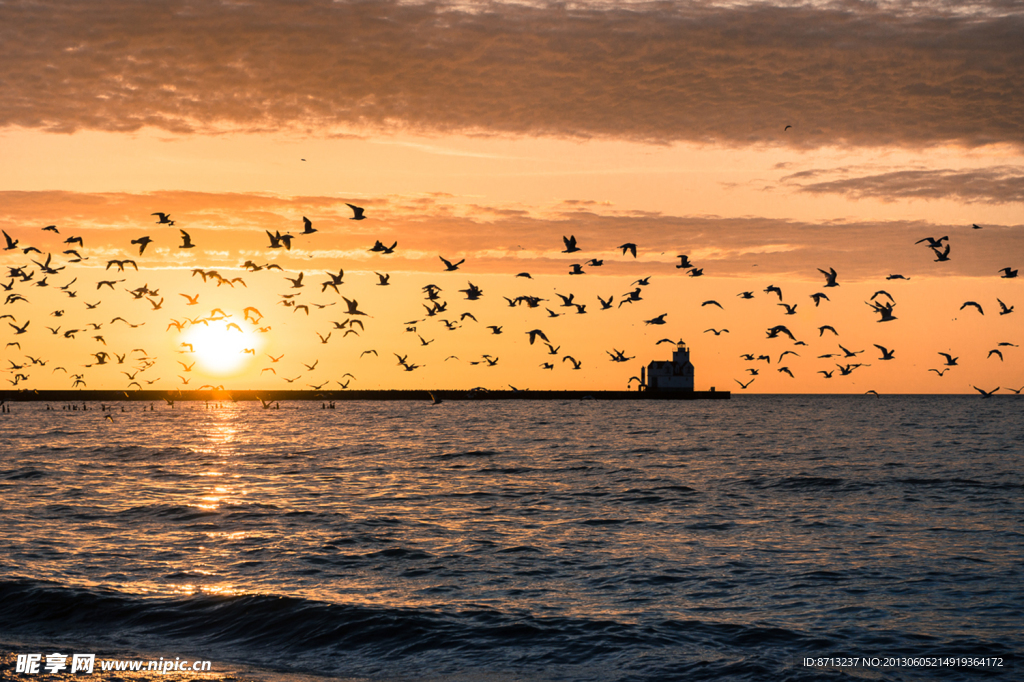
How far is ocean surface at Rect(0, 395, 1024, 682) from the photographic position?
1784 centimetres

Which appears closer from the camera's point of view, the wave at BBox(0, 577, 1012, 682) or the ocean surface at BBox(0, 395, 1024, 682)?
the wave at BBox(0, 577, 1012, 682)

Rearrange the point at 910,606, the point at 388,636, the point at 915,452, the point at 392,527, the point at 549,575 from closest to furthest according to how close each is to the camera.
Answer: the point at 388,636 < the point at 910,606 < the point at 549,575 < the point at 392,527 < the point at 915,452

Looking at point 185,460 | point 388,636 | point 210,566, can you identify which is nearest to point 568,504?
point 210,566

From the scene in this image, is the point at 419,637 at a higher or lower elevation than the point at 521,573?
lower

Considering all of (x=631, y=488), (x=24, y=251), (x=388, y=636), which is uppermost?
(x=24, y=251)

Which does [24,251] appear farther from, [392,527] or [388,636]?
[388,636]

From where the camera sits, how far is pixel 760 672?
16781 millimetres

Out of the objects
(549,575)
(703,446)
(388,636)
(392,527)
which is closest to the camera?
(388,636)

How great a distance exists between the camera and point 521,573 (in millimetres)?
24188

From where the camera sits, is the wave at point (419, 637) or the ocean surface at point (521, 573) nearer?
the wave at point (419, 637)

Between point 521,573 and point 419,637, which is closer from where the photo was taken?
point 419,637

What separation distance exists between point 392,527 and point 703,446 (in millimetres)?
43930

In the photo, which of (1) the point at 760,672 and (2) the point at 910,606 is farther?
(2) the point at 910,606

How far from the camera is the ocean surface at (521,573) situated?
703 inches
